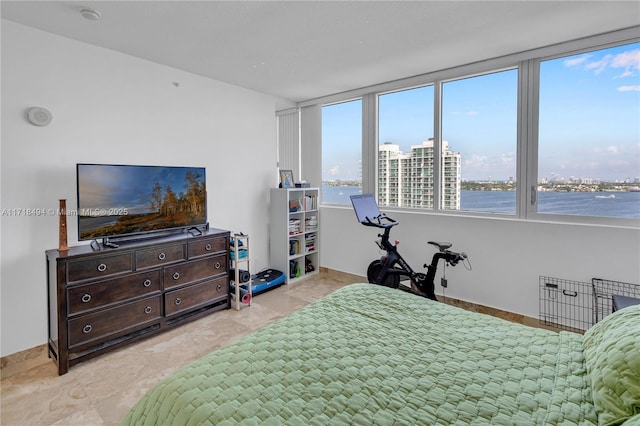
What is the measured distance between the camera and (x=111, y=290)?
2623mm

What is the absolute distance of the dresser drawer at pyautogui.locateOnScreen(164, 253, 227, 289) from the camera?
3.03 metres

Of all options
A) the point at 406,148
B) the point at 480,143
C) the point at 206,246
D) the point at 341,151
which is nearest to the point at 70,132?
the point at 206,246

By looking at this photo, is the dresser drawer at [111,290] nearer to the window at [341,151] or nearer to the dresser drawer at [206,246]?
the dresser drawer at [206,246]

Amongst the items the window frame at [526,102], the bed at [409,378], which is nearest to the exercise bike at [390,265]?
the window frame at [526,102]

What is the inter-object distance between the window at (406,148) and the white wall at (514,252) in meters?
0.32

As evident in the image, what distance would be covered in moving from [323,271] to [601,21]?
4.09 metres

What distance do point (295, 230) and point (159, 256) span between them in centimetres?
204

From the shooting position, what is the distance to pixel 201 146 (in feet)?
12.5

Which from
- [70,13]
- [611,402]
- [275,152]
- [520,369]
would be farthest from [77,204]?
[611,402]

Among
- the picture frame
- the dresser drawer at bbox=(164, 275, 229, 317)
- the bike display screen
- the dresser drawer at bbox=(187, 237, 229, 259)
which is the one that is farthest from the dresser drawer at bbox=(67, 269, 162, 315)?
the picture frame

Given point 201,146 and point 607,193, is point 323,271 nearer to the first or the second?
point 201,146

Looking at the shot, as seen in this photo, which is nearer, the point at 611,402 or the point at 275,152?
the point at 611,402

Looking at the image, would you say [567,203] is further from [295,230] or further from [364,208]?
[295,230]

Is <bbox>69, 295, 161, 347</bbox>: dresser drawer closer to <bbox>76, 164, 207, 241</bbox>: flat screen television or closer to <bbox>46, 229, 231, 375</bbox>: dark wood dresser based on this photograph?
<bbox>46, 229, 231, 375</bbox>: dark wood dresser
